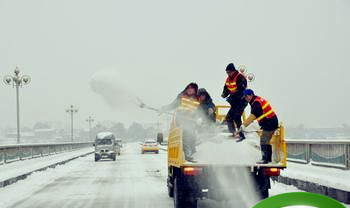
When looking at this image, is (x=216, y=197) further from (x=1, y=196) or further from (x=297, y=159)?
(x=297, y=159)

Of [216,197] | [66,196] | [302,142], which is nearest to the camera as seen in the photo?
[216,197]

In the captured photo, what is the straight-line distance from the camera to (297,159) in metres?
24.5

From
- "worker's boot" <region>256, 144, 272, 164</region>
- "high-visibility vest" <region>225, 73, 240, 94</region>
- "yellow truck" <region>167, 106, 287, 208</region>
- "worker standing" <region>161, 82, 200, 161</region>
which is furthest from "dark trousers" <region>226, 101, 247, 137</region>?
"worker's boot" <region>256, 144, 272, 164</region>

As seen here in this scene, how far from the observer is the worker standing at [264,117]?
9000 millimetres

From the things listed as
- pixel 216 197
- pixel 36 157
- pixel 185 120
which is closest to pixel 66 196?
pixel 185 120

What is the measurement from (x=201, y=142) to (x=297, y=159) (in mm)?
16303

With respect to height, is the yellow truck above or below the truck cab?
above

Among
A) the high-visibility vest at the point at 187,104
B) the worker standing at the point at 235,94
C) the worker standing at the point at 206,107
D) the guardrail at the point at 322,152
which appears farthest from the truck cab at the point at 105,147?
the high-visibility vest at the point at 187,104

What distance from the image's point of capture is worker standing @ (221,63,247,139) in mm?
10312

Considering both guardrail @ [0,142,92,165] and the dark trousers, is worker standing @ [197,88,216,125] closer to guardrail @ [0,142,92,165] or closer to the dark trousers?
the dark trousers

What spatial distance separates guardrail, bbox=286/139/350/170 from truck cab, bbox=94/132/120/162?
16514 millimetres

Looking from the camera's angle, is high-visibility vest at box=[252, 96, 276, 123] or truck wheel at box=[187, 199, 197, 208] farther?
high-visibility vest at box=[252, 96, 276, 123]

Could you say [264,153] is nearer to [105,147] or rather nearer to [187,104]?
[187,104]

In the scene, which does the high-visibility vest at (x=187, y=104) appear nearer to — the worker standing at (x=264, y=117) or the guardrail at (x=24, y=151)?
the worker standing at (x=264, y=117)
